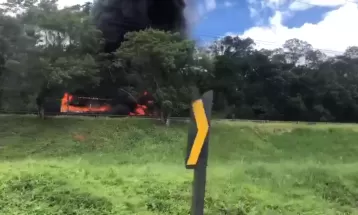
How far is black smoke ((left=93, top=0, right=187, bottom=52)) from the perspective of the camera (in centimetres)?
2033

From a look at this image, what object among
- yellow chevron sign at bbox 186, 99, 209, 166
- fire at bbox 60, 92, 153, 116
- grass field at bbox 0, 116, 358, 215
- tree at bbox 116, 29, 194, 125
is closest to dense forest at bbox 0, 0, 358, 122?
tree at bbox 116, 29, 194, 125

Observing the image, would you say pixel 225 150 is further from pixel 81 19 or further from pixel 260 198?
pixel 260 198

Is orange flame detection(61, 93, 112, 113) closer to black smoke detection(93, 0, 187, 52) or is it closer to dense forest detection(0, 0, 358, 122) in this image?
dense forest detection(0, 0, 358, 122)

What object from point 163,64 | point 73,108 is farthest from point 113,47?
point 163,64

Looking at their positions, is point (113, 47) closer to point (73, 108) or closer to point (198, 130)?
point (73, 108)

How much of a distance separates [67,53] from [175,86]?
545 centimetres

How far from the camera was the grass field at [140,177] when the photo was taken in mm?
5211

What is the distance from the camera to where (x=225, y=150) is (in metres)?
17.4

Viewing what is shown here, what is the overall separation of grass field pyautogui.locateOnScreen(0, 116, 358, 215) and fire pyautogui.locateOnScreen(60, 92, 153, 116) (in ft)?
11.1

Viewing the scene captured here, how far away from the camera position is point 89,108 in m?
23.2

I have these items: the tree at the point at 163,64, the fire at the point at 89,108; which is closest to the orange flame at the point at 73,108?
the fire at the point at 89,108

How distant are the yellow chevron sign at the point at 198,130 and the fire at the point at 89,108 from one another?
19.5m

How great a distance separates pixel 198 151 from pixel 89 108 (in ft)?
70.3

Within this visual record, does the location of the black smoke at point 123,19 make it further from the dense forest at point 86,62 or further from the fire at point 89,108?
the fire at point 89,108
